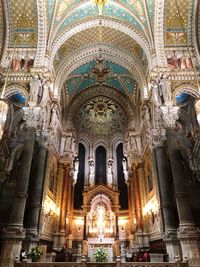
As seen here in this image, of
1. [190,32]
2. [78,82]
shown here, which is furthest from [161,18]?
[78,82]

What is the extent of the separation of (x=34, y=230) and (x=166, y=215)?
632cm

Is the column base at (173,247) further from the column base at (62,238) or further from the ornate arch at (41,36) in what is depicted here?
the ornate arch at (41,36)

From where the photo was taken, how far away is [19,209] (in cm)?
959

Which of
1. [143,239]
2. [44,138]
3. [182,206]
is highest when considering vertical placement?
[44,138]

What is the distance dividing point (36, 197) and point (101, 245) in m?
7.40

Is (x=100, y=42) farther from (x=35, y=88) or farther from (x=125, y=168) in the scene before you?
(x=125, y=168)

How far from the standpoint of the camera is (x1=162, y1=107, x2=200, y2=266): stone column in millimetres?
8810

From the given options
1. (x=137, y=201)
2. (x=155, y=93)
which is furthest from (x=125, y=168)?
(x=155, y=93)

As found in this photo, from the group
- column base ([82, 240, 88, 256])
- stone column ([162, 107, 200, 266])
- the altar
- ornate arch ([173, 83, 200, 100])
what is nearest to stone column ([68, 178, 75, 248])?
column base ([82, 240, 88, 256])

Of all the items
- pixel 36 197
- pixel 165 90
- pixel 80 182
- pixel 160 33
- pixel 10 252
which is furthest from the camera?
pixel 80 182

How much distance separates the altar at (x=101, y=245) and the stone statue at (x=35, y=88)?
416 inches

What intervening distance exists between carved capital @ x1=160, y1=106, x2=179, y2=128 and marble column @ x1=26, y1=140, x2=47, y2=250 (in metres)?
7.02

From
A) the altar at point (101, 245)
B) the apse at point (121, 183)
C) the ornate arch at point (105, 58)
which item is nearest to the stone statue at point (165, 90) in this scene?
the ornate arch at point (105, 58)

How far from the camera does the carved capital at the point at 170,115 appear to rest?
1152cm
